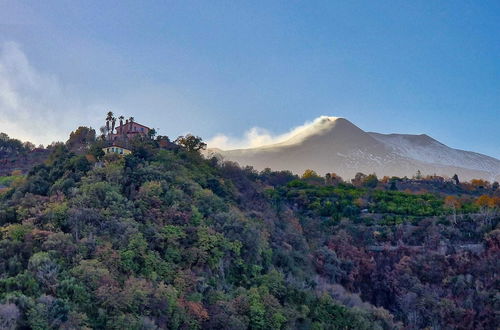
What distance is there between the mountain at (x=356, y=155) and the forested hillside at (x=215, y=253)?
3159cm

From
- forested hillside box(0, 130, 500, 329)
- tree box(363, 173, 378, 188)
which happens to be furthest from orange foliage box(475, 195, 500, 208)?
tree box(363, 173, 378, 188)

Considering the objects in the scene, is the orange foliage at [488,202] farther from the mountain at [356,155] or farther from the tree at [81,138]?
the tree at [81,138]

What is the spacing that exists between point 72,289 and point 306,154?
2463 inches

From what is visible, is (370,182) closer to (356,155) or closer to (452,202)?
(452,202)

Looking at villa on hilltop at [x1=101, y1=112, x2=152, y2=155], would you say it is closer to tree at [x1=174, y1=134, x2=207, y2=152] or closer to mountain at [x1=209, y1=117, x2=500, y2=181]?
tree at [x1=174, y1=134, x2=207, y2=152]

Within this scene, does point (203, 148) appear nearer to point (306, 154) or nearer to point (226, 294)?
point (226, 294)

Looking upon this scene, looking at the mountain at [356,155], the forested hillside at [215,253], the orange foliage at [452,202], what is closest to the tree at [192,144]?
Answer: the forested hillside at [215,253]

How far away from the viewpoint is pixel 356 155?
82188mm

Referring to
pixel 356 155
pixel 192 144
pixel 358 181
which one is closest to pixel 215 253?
pixel 192 144

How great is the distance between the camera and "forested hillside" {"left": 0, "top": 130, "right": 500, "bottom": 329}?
22047 mm

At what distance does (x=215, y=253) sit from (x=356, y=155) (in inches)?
2253

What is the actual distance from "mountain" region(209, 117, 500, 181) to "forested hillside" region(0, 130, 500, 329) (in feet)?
104

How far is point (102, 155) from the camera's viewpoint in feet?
115

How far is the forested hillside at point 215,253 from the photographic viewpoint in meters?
22.0
